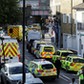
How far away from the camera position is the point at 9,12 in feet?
156

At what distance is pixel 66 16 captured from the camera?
54.3 m

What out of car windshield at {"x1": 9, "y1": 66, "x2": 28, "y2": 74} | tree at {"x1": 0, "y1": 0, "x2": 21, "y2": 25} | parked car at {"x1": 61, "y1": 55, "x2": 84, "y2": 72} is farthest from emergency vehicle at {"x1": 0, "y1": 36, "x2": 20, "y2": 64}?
tree at {"x1": 0, "y1": 0, "x2": 21, "y2": 25}

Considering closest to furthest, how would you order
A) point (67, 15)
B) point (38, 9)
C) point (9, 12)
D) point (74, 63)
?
point (74, 63) → point (9, 12) → point (67, 15) → point (38, 9)

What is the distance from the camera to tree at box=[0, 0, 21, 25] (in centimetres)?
4641

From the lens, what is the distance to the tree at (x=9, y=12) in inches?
1827

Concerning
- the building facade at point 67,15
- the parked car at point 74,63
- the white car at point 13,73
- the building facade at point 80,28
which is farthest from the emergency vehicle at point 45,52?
the white car at point 13,73

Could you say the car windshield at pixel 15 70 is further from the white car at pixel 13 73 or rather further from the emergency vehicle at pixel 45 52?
the emergency vehicle at pixel 45 52

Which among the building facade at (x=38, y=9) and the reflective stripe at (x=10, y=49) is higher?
the building facade at (x=38, y=9)

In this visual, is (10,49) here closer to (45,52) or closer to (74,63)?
(74,63)

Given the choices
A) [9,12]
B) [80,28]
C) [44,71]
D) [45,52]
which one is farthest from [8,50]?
[9,12]

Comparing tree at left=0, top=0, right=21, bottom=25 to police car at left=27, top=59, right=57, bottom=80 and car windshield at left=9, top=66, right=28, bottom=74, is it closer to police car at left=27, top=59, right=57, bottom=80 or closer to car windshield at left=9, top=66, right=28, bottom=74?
police car at left=27, top=59, right=57, bottom=80

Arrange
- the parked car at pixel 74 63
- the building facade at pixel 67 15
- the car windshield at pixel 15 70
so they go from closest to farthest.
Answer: the car windshield at pixel 15 70 < the parked car at pixel 74 63 < the building facade at pixel 67 15

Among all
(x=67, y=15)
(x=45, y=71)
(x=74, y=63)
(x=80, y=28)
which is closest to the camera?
(x=45, y=71)

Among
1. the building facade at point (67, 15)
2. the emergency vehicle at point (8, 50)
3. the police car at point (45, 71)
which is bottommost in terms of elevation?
the police car at point (45, 71)
